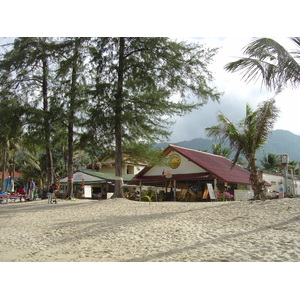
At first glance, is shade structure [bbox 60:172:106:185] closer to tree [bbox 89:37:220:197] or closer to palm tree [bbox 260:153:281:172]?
tree [bbox 89:37:220:197]

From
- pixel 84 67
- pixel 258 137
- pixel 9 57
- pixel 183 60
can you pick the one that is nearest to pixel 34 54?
pixel 9 57

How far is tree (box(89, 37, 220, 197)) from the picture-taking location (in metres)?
15.3

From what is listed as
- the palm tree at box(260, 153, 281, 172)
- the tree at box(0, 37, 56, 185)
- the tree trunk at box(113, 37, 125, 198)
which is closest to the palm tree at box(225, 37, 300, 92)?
the tree trunk at box(113, 37, 125, 198)

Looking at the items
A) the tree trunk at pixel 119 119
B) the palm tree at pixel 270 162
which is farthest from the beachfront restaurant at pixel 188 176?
the palm tree at pixel 270 162

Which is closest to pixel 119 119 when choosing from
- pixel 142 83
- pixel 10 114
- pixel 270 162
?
pixel 142 83

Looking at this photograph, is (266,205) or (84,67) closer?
(266,205)

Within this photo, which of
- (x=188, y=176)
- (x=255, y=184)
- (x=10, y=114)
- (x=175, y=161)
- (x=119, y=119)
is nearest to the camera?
(x=255, y=184)

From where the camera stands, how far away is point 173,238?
6.66m

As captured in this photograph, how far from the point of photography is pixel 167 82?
15859 mm

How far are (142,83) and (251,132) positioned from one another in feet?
20.5

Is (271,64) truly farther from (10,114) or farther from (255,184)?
(10,114)

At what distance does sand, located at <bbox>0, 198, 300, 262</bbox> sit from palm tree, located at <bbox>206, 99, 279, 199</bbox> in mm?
2339
